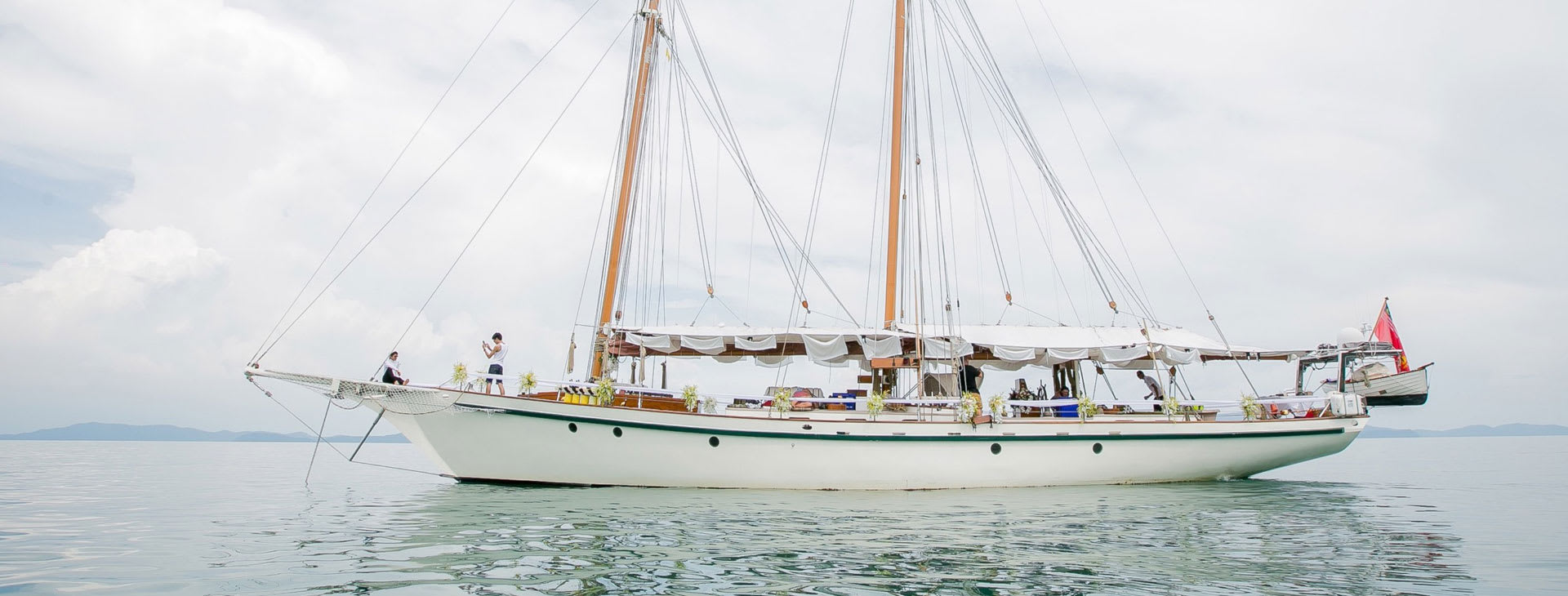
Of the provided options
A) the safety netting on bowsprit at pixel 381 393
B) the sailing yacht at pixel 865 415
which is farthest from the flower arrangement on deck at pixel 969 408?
the safety netting on bowsprit at pixel 381 393

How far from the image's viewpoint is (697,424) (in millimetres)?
18891

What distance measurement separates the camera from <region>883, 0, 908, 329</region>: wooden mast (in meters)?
24.2

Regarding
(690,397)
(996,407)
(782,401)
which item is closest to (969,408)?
(996,407)

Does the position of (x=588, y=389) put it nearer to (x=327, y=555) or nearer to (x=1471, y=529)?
(x=327, y=555)

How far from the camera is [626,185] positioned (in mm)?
23641

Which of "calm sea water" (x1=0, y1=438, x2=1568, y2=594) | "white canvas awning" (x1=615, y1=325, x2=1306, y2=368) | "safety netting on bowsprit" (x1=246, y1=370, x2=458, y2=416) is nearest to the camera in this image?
"calm sea water" (x1=0, y1=438, x2=1568, y2=594)

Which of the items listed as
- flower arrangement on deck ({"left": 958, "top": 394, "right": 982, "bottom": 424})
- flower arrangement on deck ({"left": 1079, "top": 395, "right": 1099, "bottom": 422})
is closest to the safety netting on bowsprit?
flower arrangement on deck ({"left": 958, "top": 394, "right": 982, "bottom": 424})

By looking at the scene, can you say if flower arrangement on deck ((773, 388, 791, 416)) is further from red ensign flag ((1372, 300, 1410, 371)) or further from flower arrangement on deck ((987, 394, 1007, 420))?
red ensign flag ((1372, 300, 1410, 371))

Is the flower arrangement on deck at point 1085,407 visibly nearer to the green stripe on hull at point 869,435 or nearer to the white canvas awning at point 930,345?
the green stripe on hull at point 869,435

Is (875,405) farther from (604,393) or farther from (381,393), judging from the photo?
(381,393)

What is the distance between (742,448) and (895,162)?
10.7 m

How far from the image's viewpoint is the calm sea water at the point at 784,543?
28.4 feet

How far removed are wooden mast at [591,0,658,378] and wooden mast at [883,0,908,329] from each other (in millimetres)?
7699

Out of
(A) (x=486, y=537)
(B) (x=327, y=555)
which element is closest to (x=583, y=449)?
(A) (x=486, y=537)
